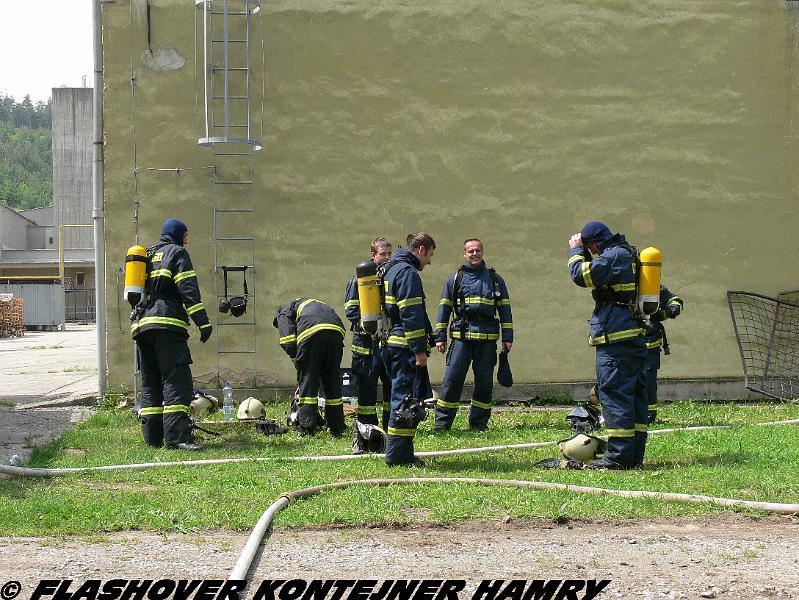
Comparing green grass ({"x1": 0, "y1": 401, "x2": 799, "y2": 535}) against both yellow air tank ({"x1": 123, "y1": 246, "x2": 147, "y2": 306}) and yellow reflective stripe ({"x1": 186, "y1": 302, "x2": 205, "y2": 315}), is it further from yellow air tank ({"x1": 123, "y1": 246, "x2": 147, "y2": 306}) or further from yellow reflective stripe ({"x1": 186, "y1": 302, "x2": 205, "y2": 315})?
yellow air tank ({"x1": 123, "y1": 246, "x2": 147, "y2": 306})

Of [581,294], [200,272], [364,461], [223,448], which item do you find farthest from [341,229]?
[364,461]

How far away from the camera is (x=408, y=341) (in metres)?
Answer: 7.99

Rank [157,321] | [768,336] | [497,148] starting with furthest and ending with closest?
1. [768,336]
2. [497,148]
3. [157,321]

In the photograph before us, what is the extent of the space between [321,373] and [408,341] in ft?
8.43

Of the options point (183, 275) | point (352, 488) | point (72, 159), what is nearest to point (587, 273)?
point (352, 488)

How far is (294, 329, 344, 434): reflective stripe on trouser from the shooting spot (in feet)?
33.4

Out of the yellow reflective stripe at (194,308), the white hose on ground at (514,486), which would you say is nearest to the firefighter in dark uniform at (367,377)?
the yellow reflective stripe at (194,308)

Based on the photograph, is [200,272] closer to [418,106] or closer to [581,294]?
[418,106]

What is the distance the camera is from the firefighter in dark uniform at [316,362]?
1020 centimetres

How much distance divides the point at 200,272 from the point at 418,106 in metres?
3.58

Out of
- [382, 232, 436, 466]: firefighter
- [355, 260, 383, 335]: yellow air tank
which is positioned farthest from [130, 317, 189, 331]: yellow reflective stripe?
[382, 232, 436, 466]: firefighter

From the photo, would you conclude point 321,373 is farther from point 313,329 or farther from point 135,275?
point 135,275

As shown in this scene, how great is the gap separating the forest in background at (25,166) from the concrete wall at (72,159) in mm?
42265

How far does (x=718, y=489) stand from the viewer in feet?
22.8
